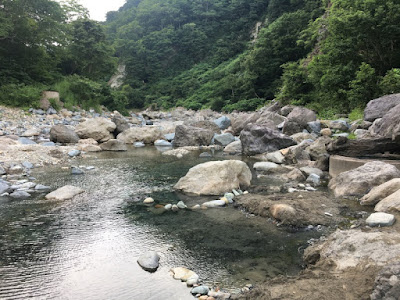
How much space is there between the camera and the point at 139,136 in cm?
1669

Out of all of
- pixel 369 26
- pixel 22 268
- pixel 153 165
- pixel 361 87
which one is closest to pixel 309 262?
pixel 22 268

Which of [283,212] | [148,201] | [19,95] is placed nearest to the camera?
[283,212]

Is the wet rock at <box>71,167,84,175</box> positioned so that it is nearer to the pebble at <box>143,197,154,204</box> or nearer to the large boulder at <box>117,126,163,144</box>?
the pebble at <box>143,197,154,204</box>

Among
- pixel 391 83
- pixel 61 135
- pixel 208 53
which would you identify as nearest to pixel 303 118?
pixel 391 83

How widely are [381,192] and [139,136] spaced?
1293 centimetres

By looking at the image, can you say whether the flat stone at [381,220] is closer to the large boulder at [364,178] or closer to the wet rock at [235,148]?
the large boulder at [364,178]

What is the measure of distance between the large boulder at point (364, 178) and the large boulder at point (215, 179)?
6.79ft

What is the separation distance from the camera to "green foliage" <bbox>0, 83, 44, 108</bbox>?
64.3ft

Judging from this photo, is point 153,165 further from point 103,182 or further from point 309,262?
point 309,262

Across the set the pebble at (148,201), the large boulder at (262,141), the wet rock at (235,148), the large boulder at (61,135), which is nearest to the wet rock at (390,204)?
the pebble at (148,201)

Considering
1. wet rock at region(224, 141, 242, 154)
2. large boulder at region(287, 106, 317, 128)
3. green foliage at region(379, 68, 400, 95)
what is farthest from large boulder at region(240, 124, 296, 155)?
green foliage at region(379, 68, 400, 95)

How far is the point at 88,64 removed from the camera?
29.6 m

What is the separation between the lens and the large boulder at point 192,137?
15.2 metres

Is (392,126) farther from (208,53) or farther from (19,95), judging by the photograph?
(208,53)
